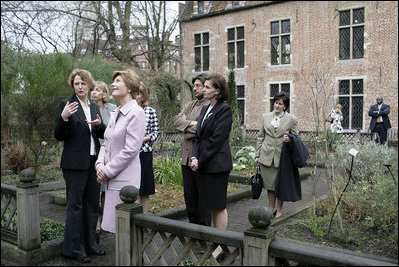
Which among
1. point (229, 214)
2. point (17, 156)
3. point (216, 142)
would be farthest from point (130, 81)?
point (17, 156)

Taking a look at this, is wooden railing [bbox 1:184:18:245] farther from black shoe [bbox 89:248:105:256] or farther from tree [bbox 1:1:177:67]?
tree [bbox 1:1:177:67]

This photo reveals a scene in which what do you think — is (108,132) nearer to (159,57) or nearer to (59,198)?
(59,198)

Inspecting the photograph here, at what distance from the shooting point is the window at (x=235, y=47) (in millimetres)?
23812

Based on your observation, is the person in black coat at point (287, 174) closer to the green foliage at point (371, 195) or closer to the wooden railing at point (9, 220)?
the green foliage at point (371, 195)

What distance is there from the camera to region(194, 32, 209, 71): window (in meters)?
25.3

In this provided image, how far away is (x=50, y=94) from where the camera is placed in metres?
9.25

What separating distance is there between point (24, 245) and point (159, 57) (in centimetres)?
2260

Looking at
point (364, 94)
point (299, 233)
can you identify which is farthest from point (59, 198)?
point (364, 94)

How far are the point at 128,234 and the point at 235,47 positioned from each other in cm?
2177

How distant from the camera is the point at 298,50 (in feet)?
69.8

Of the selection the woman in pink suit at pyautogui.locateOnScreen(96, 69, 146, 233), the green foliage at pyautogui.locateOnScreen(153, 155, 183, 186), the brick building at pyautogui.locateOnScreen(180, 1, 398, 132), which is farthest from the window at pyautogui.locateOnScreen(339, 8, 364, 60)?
the woman in pink suit at pyautogui.locateOnScreen(96, 69, 146, 233)

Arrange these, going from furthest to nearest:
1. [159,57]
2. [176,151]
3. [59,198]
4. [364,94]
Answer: [159,57] < [364,94] < [176,151] < [59,198]

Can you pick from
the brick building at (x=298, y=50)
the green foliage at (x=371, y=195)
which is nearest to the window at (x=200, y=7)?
the brick building at (x=298, y=50)

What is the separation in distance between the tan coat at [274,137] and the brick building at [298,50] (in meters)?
11.0
